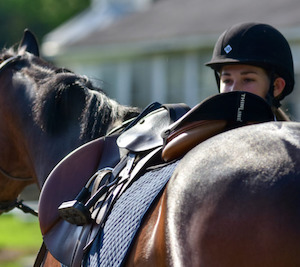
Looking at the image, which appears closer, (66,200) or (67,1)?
(66,200)

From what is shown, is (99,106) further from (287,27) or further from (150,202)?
(287,27)

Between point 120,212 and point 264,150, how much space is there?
2.62ft

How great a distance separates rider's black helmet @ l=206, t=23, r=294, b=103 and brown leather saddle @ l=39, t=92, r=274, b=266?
0.45 metres

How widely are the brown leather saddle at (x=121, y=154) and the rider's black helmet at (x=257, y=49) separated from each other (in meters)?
0.45

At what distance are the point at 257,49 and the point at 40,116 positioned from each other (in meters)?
1.35

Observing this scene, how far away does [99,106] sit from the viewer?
3.77m

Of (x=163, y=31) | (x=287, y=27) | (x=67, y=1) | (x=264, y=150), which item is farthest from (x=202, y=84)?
(x=67, y=1)

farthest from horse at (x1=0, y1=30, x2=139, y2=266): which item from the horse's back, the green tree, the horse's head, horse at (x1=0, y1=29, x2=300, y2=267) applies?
the green tree

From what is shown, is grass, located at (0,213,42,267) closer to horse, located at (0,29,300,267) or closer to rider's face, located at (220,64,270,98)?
rider's face, located at (220,64,270,98)

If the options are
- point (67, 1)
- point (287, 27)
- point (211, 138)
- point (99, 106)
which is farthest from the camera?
point (67, 1)

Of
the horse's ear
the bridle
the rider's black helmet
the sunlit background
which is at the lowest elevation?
the sunlit background

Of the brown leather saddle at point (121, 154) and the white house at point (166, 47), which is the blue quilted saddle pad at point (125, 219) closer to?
the brown leather saddle at point (121, 154)

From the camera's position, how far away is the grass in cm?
909

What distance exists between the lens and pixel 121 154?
3.37m
